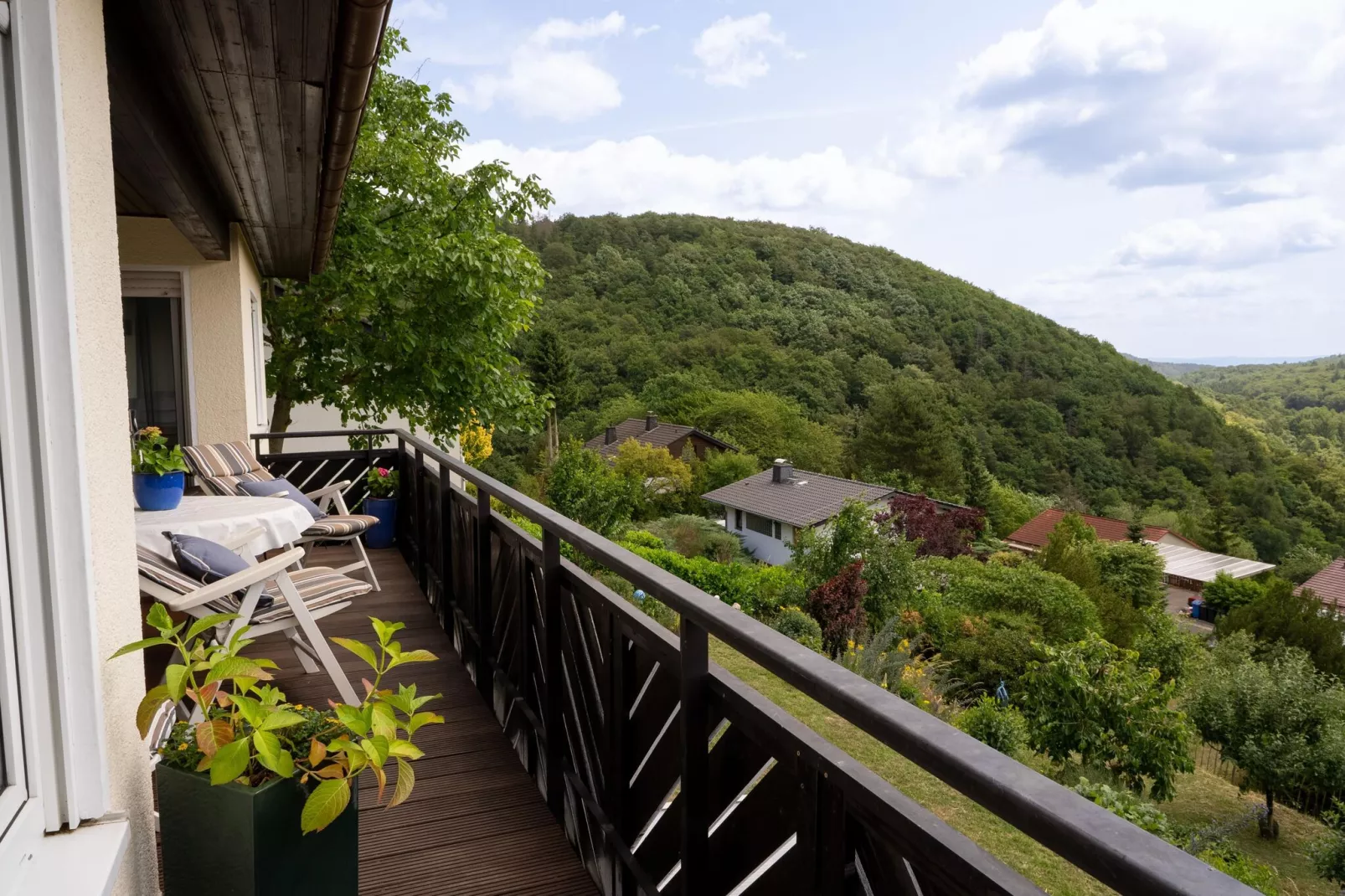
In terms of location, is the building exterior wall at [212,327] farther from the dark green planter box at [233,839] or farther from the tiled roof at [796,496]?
the tiled roof at [796,496]

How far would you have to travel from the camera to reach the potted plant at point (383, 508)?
621cm

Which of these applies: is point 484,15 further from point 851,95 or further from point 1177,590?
point 851,95

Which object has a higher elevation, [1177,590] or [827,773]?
[827,773]

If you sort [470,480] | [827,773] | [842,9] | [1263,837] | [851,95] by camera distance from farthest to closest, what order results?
[851,95], [842,9], [1263,837], [470,480], [827,773]

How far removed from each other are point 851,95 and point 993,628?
154 feet

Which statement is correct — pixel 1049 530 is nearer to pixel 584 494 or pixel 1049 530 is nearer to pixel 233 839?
pixel 584 494

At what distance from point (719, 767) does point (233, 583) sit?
5.91ft

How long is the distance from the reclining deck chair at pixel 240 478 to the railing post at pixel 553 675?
2504 millimetres

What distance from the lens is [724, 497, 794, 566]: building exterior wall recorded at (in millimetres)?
31547

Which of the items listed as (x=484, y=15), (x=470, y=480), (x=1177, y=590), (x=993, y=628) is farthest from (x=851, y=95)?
(x=470, y=480)

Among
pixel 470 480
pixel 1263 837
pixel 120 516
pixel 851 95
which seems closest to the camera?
pixel 120 516

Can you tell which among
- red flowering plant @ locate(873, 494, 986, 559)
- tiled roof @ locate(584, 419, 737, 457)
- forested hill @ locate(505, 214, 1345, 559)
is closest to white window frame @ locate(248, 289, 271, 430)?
red flowering plant @ locate(873, 494, 986, 559)

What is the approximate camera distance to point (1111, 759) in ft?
47.1

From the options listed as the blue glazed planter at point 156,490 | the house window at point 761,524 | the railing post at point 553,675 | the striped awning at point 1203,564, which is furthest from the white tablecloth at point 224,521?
the striped awning at point 1203,564
